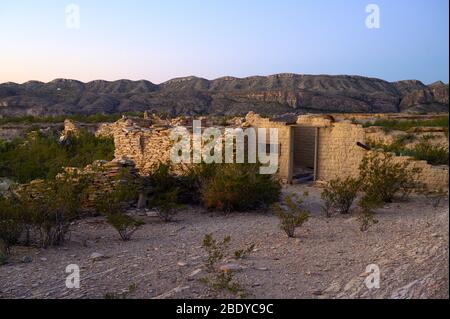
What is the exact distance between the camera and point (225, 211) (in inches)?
356

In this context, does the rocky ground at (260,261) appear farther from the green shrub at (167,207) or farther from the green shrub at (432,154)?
the green shrub at (432,154)

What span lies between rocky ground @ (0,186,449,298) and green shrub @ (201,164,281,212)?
2.89 ft

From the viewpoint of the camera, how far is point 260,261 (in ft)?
18.3

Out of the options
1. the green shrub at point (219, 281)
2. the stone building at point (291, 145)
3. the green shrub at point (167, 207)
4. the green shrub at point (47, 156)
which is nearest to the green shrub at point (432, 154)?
the stone building at point (291, 145)

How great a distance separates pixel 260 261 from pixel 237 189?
3447mm

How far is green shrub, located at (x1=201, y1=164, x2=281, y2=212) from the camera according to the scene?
896 centimetres

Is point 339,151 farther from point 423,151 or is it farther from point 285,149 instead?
point 423,151

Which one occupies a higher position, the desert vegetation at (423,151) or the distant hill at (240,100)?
the distant hill at (240,100)

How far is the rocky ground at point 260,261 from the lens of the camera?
4469 millimetres

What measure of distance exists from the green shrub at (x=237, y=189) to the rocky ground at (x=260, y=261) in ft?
2.89

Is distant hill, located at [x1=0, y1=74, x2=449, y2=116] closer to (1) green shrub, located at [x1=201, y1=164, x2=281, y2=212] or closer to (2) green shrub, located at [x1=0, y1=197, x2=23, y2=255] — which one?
(1) green shrub, located at [x1=201, y1=164, x2=281, y2=212]

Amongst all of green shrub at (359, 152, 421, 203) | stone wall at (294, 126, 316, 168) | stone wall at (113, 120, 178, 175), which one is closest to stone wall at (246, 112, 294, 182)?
stone wall at (294, 126, 316, 168)
